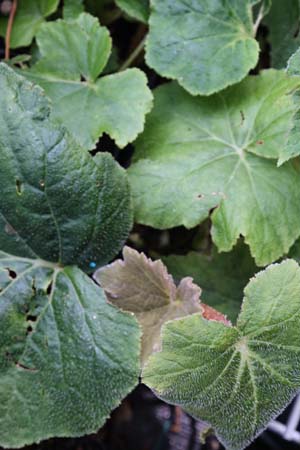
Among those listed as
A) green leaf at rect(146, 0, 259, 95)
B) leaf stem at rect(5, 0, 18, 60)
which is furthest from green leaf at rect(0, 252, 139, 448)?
leaf stem at rect(5, 0, 18, 60)

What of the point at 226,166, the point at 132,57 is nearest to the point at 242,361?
the point at 226,166

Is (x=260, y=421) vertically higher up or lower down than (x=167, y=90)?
lower down

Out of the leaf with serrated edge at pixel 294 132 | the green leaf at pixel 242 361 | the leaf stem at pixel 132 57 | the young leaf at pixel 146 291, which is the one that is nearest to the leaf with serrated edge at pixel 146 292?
the young leaf at pixel 146 291

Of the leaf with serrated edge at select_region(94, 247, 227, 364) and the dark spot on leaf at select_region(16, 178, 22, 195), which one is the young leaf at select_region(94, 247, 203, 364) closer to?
the leaf with serrated edge at select_region(94, 247, 227, 364)

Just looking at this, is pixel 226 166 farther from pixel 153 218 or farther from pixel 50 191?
pixel 50 191

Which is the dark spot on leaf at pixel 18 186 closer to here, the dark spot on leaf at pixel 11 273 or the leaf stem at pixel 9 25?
the dark spot on leaf at pixel 11 273

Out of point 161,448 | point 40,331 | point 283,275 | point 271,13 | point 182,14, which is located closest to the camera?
point 283,275

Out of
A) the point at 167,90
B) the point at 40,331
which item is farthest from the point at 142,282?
the point at 167,90

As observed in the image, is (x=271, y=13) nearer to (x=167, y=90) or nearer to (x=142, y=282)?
(x=167, y=90)

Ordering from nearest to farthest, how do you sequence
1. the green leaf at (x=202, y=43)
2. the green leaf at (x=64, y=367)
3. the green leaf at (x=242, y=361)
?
the green leaf at (x=242, y=361) < the green leaf at (x=64, y=367) < the green leaf at (x=202, y=43)
